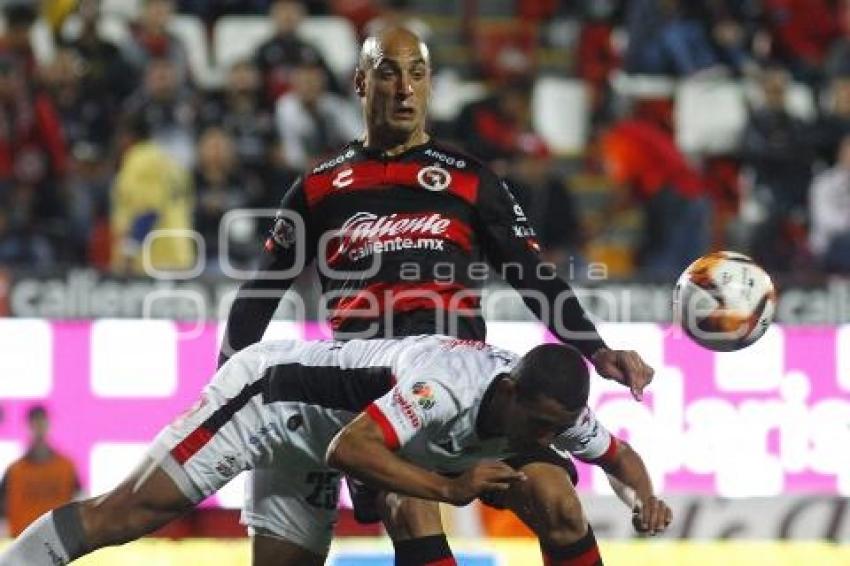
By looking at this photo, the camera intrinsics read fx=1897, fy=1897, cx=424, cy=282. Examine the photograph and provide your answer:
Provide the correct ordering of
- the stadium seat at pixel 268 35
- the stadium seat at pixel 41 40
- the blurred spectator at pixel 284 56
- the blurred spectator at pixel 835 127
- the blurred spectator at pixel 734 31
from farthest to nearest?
the blurred spectator at pixel 734 31, the stadium seat at pixel 268 35, the blurred spectator at pixel 835 127, the stadium seat at pixel 41 40, the blurred spectator at pixel 284 56

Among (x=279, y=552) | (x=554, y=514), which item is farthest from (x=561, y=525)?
(x=279, y=552)

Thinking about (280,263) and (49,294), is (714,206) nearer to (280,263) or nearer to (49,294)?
(49,294)

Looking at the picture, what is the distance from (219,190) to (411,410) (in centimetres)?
625

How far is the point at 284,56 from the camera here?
1240 cm

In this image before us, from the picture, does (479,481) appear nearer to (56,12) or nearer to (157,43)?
(157,43)

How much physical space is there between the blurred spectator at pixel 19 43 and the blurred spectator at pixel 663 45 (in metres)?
4.13

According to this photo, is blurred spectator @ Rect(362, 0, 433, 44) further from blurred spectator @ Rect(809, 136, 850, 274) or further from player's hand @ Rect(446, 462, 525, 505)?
player's hand @ Rect(446, 462, 525, 505)

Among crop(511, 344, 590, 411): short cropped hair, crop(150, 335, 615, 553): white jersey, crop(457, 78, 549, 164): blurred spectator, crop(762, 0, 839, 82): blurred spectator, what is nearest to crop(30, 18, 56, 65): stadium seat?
crop(457, 78, 549, 164): blurred spectator

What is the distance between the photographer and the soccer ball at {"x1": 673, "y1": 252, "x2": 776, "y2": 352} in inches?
240

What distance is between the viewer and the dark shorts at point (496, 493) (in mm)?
5844

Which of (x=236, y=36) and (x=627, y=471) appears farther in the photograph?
(x=236, y=36)

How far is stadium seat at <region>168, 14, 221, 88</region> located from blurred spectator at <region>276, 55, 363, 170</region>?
2.75 ft

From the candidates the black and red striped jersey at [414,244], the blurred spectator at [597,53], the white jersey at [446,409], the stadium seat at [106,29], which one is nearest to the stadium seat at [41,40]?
the stadium seat at [106,29]

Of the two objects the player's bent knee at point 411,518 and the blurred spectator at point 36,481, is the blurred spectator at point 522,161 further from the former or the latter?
the player's bent knee at point 411,518
